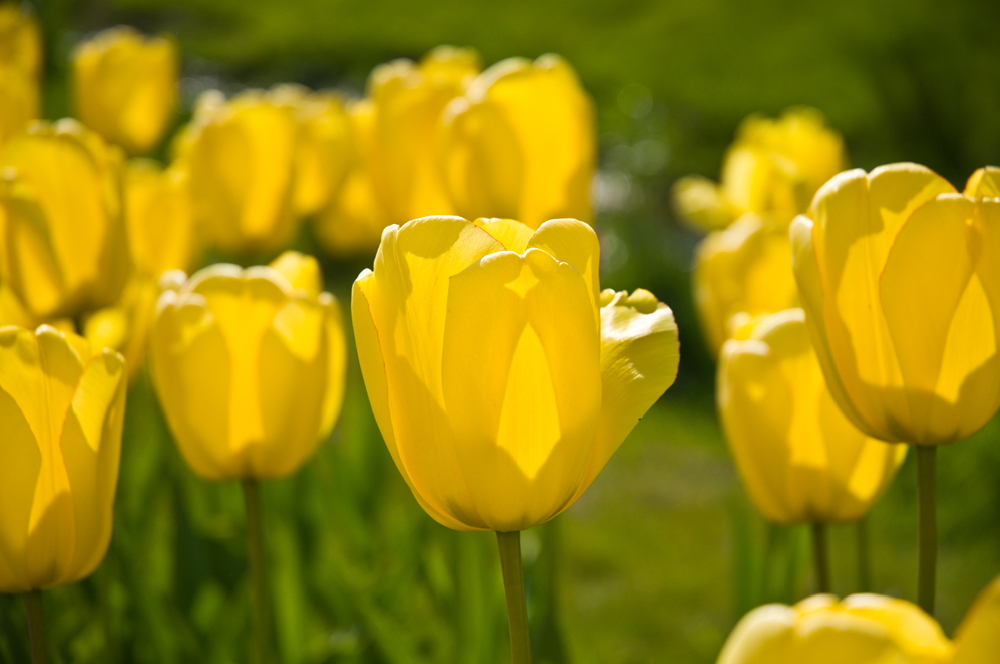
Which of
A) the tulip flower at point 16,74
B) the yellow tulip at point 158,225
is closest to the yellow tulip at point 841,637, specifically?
the yellow tulip at point 158,225

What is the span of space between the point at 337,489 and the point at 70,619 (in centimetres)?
49

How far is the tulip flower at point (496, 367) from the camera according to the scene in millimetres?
452

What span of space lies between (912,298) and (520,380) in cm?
23

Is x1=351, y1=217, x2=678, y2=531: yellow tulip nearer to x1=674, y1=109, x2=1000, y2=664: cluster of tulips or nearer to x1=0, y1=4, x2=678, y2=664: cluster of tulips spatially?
x1=0, y1=4, x2=678, y2=664: cluster of tulips

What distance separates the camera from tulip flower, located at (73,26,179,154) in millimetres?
1855

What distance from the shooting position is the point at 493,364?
0.46m

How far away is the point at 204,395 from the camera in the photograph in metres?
0.78

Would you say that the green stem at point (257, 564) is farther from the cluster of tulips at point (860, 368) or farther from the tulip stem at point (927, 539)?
the tulip stem at point (927, 539)

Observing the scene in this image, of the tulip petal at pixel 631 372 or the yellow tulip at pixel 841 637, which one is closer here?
the yellow tulip at pixel 841 637

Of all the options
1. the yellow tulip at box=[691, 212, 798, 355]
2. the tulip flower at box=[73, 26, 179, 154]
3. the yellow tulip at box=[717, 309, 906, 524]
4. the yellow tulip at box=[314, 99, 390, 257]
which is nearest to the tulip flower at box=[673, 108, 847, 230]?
the yellow tulip at box=[691, 212, 798, 355]

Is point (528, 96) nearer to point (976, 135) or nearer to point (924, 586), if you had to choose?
point (924, 586)

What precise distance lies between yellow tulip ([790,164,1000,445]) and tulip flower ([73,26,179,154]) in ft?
5.50

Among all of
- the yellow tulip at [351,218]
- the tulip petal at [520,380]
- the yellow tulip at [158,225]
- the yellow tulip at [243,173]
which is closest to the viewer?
the tulip petal at [520,380]

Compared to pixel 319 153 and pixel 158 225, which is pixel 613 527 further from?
pixel 158 225
